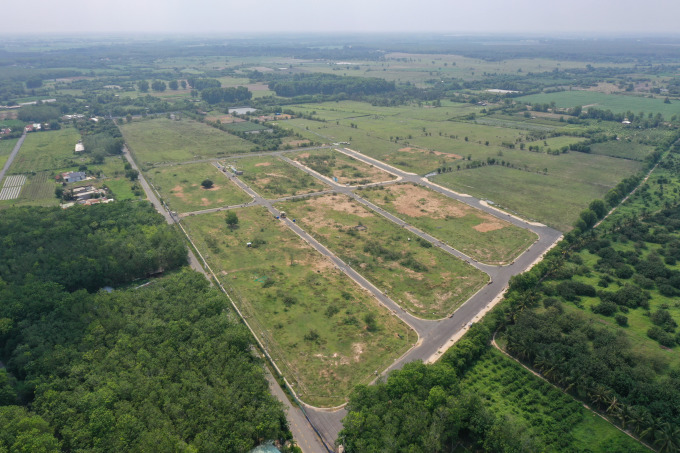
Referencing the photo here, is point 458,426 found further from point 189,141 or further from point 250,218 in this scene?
point 189,141

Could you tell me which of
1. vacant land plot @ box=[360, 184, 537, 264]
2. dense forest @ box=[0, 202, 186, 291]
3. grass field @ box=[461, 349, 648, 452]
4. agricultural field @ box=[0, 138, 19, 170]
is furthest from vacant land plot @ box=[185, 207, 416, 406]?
agricultural field @ box=[0, 138, 19, 170]

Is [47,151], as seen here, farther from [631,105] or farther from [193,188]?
[631,105]

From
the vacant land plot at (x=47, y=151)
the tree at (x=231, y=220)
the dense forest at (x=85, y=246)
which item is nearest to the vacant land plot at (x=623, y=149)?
the tree at (x=231, y=220)

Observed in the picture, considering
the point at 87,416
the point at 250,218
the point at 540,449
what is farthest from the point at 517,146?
the point at 87,416

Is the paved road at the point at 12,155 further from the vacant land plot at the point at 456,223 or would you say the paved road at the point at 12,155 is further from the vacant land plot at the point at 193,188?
the vacant land plot at the point at 456,223

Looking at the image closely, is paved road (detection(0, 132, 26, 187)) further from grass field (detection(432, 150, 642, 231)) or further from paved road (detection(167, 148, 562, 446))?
grass field (detection(432, 150, 642, 231))

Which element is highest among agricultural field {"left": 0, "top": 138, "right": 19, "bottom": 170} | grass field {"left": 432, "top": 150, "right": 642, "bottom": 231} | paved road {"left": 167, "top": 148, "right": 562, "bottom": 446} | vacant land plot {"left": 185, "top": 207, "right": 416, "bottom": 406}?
grass field {"left": 432, "top": 150, "right": 642, "bottom": 231}
